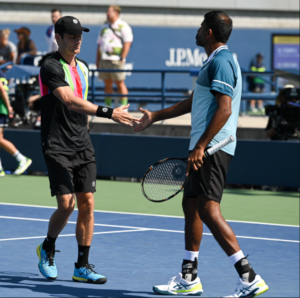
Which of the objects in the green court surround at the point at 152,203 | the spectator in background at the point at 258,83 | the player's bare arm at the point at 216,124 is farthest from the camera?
the spectator in background at the point at 258,83

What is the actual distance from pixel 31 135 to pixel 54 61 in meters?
8.61

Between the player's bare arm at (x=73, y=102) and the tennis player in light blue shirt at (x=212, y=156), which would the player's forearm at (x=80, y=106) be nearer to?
the player's bare arm at (x=73, y=102)

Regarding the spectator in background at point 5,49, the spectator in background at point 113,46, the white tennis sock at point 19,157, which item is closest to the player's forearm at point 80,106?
the white tennis sock at point 19,157

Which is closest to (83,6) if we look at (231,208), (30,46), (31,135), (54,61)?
(30,46)

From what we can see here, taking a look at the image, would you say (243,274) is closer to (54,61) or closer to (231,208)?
(54,61)

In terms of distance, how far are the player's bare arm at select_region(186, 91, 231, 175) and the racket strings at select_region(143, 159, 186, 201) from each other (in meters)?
0.48

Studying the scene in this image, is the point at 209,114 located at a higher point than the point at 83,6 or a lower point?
lower

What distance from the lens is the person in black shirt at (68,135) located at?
5.45 meters

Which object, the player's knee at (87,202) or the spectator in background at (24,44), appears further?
the spectator in background at (24,44)

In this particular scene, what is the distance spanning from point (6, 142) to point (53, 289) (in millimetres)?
7631

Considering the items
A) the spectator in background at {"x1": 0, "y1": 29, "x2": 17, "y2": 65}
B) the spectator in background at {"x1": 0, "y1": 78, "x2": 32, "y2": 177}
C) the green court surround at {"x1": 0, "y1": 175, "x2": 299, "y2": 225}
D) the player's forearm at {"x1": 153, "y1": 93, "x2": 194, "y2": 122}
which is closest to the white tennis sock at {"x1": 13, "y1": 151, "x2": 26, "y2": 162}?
the spectator in background at {"x1": 0, "y1": 78, "x2": 32, "y2": 177}

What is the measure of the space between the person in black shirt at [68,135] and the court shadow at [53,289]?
0.11 m

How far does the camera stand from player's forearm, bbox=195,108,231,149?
16.4 ft

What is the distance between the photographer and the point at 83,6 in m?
23.8
